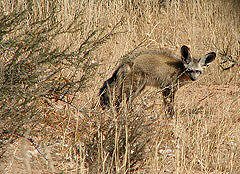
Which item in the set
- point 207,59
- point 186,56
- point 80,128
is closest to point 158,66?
point 186,56

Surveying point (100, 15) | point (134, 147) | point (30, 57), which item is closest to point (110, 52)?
point (100, 15)

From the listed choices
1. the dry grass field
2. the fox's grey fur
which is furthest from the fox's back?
the dry grass field

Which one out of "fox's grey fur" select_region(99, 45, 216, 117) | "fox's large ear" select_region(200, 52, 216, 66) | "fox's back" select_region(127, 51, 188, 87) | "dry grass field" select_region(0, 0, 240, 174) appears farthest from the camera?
"fox's large ear" select_region(200, 52, 216, 66)

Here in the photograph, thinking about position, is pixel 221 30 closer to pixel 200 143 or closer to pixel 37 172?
pixel 200 143

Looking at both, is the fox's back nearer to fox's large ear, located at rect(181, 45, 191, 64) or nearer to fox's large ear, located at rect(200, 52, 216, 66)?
fox's large ear, located at rect(181, 45, 191, 64)

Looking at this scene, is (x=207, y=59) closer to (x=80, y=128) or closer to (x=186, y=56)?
(x=186, y=56)

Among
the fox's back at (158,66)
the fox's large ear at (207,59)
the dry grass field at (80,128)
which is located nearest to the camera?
the dry grass field at (80,128)

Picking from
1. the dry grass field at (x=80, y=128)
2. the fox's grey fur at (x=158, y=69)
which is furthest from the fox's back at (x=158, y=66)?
the dry grass field at (x=80, y=128)

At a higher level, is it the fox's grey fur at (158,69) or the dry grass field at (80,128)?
the fox's grey fur at (158,69)

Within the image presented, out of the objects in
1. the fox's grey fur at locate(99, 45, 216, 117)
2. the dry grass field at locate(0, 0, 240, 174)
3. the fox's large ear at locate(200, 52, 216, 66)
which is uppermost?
the fox's large ear at locate(200, 52, 216, 66)

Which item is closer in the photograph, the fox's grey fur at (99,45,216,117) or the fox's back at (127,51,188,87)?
the fox's grey fur at (99,45,216,117)

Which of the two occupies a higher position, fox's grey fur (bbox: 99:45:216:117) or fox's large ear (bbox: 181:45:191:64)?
fox's large ear (bbox: 181:45:191:64)

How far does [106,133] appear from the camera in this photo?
4.78 m

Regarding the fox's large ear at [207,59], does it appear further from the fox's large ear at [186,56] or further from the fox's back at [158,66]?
the fox's back at [158,66]
